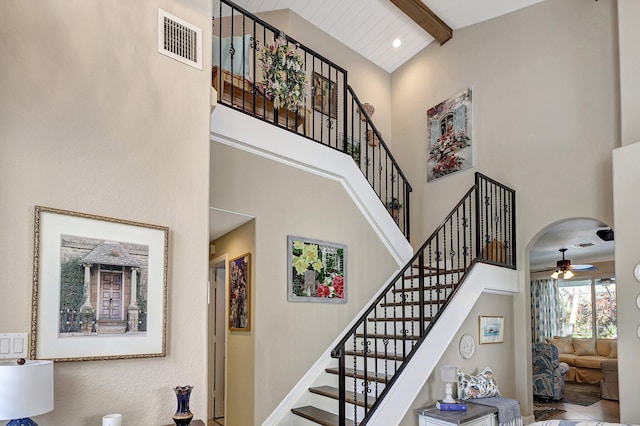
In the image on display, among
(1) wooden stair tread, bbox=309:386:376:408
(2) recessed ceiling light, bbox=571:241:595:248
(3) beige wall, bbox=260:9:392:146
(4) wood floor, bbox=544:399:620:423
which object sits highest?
(3) beige wall, bbox=260:9:392:146

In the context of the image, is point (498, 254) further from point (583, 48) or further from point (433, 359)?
point (583, 48)

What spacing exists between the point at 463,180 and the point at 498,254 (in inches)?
56.2

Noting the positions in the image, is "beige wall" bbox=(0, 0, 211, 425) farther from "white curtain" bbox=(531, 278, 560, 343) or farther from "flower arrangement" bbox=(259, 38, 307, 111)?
"white curtain" bbox=(531, 278, 560, 343)

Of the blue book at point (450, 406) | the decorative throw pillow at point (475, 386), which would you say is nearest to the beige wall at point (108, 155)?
the blue book at point (450, 406)

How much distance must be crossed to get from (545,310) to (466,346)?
324 inches

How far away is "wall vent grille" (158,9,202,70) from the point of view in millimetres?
2803

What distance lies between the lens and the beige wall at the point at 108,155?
219 centimetres

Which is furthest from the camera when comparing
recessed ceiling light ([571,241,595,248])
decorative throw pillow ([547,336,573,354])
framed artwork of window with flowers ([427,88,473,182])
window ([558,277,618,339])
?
decorative throw pillow ([547,336,573,354])

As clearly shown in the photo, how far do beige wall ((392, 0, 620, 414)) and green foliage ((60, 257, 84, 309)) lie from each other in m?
5.24

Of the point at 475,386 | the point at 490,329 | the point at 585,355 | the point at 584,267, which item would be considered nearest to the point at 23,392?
the point at 475,386

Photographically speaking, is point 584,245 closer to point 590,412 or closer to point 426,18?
point 590,412

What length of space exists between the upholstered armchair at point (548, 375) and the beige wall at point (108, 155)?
22.2 feet

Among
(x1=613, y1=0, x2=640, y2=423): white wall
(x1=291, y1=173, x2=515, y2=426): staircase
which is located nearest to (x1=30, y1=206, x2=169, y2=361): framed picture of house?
(x1=291, y1=173, x2=515, y2=426): staircase

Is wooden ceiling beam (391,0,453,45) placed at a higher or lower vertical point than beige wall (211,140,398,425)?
higher
